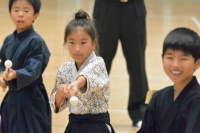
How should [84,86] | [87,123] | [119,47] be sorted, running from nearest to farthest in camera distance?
[84,86], [87,123], [119,47]

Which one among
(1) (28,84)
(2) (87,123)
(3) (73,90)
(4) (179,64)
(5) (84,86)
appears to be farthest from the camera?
(1) (28,84)

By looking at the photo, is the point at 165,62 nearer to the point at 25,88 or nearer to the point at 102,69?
the point at 102,69

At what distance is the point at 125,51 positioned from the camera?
499 cm

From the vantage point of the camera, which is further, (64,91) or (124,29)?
(124,29)

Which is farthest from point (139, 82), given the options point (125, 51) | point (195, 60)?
point (195, 60)

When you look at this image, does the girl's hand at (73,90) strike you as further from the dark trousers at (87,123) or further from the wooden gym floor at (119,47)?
the wooden gym floor at (119,47)

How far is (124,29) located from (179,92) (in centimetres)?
215

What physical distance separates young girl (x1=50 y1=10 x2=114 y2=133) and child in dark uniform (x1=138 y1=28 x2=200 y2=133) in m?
0.49

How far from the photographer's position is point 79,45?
3.21 metres

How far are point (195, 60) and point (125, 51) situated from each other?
2263mm

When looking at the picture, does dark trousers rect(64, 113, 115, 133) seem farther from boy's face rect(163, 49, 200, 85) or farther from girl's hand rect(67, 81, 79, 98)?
boy's face rect(163, 49, 200, 85)

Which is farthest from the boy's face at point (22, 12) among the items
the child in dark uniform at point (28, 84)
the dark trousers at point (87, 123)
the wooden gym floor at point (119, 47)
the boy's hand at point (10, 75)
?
the dark trousers at point (87, 123)

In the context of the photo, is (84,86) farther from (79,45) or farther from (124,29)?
(124,29)

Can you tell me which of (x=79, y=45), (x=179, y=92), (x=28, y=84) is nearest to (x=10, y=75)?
(x=28, y=84)
